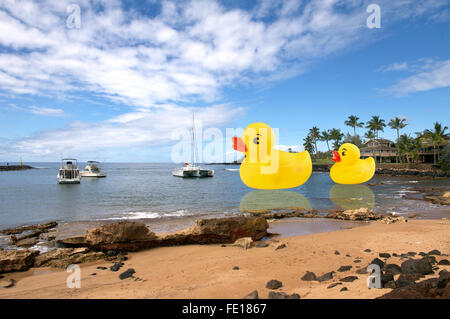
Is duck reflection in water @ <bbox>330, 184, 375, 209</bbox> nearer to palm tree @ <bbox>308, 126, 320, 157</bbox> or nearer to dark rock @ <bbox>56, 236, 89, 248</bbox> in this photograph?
dark rock @ <bbox>56, 236, 89, 248</bbox>

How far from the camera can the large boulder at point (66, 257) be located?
23.1 ft

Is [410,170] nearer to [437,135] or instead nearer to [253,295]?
[437,135]

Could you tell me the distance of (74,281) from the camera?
5.95m

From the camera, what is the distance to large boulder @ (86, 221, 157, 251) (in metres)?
7.89

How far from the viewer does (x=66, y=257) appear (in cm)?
726

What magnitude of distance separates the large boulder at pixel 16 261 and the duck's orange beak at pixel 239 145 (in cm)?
758

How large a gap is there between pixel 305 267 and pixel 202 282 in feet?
7.46

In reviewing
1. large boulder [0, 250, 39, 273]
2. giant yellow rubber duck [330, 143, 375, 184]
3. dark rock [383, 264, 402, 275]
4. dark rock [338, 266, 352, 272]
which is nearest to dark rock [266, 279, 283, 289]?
dark rock [338, 266, 352, 272]

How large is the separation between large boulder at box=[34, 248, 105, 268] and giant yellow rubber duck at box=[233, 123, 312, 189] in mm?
6403

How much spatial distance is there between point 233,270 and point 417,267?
349 centimetres

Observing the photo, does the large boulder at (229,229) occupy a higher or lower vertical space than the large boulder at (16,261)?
higher

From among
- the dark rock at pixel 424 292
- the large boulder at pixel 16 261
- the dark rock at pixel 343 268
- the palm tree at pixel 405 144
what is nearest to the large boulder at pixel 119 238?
the large boulder at pixel 16 261

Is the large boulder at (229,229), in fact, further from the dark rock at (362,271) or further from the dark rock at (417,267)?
the dark rock at (417,267)
